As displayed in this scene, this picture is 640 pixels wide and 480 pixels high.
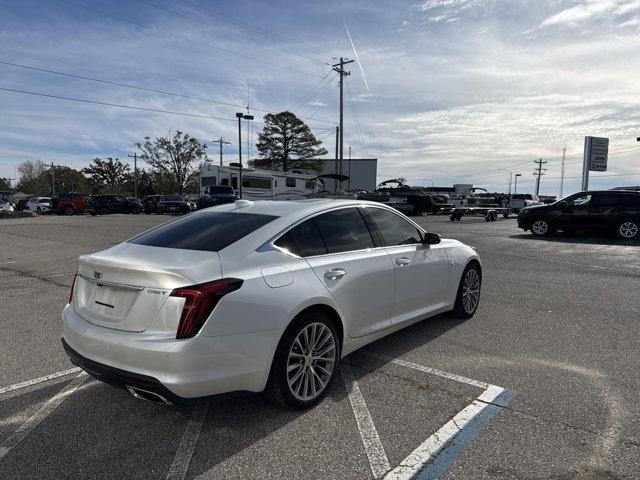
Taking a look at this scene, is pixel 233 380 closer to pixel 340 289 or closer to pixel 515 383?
pixel 340 289

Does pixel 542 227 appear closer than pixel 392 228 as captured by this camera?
No

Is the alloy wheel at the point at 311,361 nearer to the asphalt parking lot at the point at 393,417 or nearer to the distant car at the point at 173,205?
the asphalt parking lot at the point at 393,417

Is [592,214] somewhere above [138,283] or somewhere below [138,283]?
below

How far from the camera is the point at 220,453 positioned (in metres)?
2.82

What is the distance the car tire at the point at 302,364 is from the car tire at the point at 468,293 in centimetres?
241

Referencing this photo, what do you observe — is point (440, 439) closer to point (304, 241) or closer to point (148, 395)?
point (304, 241)

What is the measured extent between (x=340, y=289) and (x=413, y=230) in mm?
1592

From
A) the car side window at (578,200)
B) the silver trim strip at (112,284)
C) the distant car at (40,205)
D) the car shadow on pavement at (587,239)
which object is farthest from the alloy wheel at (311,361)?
the distant car at (40,205)

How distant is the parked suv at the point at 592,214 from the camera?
15000mm

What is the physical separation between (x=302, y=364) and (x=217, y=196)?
99.5ft

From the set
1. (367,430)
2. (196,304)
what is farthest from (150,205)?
(367,430)

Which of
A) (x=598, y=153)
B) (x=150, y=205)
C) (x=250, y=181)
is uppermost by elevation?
(x=598, y=153)

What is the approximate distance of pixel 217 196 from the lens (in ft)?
107

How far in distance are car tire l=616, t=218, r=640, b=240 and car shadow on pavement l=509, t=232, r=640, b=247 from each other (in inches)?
8.7
